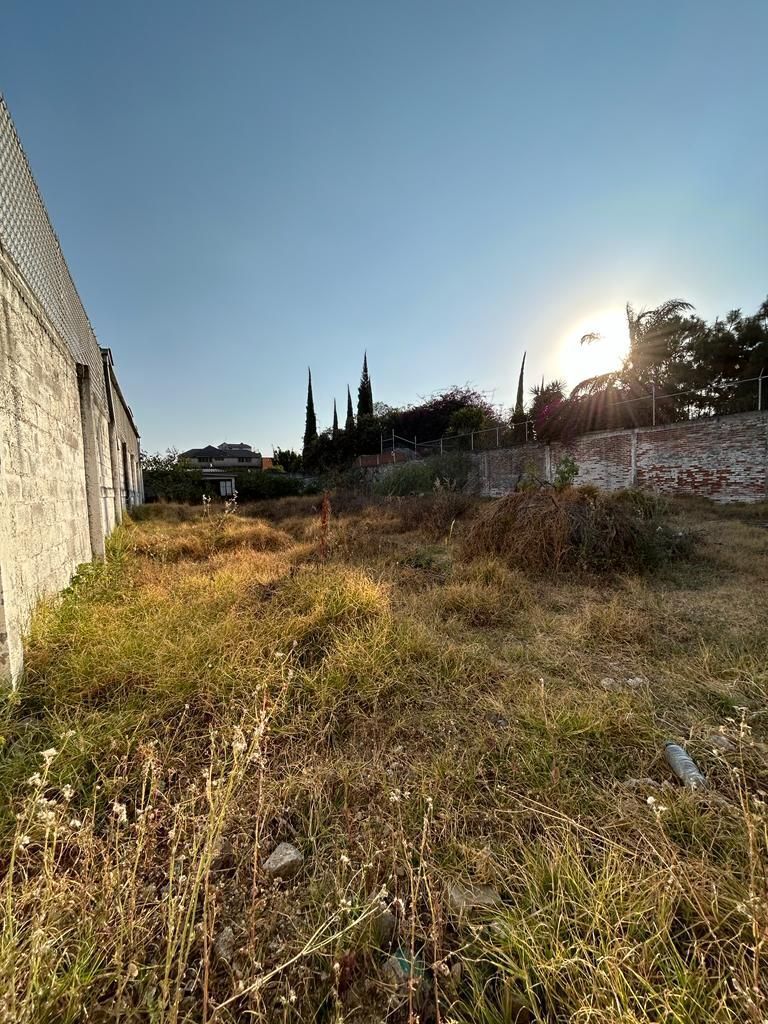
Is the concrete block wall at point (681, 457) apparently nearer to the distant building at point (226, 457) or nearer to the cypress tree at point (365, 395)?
the cypress tree at point (365, 395)

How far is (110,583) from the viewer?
3.52 metres

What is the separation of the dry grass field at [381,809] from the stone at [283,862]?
0.02m

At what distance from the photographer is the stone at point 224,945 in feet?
3.26

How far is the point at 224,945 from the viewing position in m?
1.02

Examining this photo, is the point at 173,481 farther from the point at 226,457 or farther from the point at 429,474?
the point at 226,457

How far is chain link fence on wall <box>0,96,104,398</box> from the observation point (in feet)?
7.13

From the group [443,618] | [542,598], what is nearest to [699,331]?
[542,598]

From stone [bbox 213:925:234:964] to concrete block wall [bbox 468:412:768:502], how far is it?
1075cm

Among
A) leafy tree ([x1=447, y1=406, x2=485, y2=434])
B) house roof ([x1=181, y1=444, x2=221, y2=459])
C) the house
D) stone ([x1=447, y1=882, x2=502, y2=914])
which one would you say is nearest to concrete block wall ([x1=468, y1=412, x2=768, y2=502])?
leafy tree ([x1=447, y1=406, x2=485, y2=434])

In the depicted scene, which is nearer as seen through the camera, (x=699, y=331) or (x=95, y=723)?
(x=95, y=723)

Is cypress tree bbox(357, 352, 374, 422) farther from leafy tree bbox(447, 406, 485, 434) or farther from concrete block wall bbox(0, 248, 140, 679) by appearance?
concrete block wall bbox(0, 248, 140, 679)

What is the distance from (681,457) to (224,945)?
11.9 meters

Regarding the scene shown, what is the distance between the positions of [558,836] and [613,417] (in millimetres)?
12556

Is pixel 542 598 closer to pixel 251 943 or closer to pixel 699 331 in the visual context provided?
pixel 251 943
